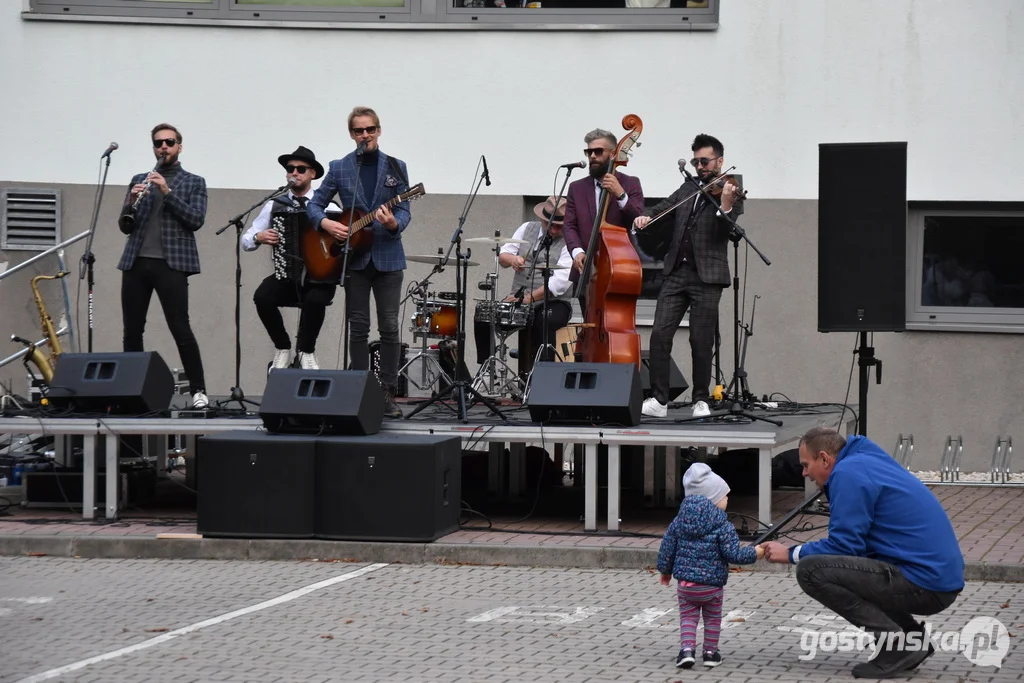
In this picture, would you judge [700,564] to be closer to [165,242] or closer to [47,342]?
[165,242]

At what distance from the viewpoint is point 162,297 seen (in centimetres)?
1012

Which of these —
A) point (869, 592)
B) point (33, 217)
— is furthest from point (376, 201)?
point (33, 217)

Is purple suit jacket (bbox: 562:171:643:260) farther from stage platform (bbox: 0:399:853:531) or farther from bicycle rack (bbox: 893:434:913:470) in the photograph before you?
bicycle rack (bbox: 893:434:913:470)

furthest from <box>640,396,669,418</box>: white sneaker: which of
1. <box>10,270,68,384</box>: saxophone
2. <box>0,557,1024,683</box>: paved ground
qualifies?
<box>10,270,68,384</box>: saxophone

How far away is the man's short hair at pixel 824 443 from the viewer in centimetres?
616

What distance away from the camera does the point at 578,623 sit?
7129mm

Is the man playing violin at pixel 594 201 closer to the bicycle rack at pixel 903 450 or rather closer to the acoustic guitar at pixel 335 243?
the acoustic guitar at pixel 335 243

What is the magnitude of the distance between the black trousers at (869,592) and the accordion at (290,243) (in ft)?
17.6

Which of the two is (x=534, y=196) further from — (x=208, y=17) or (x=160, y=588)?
(x=160, y=588)

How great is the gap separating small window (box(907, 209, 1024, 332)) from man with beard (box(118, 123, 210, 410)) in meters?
6.90

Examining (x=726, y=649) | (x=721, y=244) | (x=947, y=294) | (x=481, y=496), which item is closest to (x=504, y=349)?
(x=481, y=496)

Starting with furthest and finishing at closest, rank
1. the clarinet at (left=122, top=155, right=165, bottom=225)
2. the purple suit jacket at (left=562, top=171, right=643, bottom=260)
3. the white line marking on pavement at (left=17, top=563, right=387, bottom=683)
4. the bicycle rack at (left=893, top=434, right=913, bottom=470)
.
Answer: the bicycle rack at (left=893, top=434, right=913, bottom=470), the purple suit jacket at (left=562, top=171, right=643, bottom=260), the clarinet at (left=122, top=155, right=165, bottom=225), the white line marking on pavement at (left=17, top=563, right=387, bottom=683)

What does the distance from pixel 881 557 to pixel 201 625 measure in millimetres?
3254

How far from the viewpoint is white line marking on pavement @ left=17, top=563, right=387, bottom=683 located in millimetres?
6004
